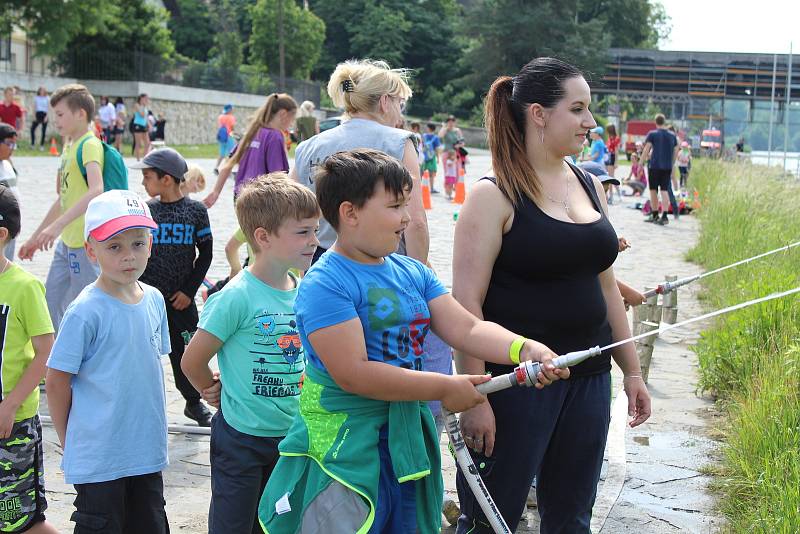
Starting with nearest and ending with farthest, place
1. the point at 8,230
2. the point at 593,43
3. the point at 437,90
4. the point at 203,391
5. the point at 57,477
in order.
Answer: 1. the point at 203,391
2. the point at 8,230
3. the point at 57,477
4. the point at 593,43
5. the point at 437,90

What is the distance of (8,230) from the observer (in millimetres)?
4051

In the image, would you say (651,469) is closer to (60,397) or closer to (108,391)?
(108,391)

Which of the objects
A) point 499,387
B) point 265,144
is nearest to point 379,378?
point 499,387

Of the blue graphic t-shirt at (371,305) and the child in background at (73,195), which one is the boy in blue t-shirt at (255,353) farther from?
the child in background at (73,195)

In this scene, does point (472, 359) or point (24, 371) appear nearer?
point (472, 359)

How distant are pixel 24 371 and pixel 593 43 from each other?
7902 centimetres

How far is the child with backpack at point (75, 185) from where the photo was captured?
643 centimetres

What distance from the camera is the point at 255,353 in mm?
3625

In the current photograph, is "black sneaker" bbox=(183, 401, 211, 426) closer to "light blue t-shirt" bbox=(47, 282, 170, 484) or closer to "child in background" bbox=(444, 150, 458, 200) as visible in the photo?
"light blue t-shirt" bbox=(47, 282, 170, 484)

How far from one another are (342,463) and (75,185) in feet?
14.1

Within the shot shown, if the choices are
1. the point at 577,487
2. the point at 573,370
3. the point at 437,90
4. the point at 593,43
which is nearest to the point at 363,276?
the point at 573,370

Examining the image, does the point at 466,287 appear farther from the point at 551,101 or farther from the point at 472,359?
the point at 551,101

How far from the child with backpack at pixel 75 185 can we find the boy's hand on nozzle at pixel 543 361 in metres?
4.21

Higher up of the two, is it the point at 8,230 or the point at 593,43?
the point at 593,43
